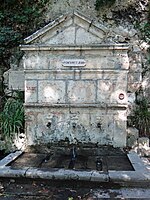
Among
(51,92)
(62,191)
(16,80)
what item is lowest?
(62,191)

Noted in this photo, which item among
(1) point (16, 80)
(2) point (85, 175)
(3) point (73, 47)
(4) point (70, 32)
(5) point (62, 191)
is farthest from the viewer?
(1) point (16, 80)

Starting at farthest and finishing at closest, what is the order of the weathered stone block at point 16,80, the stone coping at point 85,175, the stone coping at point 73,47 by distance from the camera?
the weathered stone block at point 16,80 → the stone coping at point 73,47 → the stone coping at point 85,175

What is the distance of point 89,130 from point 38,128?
1044mm

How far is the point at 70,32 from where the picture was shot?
218 inches

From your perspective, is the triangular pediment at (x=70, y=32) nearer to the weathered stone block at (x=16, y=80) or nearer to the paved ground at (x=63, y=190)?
the weathered stone block at (x=16, y=80)

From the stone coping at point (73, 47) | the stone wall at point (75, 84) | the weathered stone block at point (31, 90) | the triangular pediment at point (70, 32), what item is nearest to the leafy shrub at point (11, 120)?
the stone wall at point (75, 84)

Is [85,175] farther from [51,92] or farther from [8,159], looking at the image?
[51,92]

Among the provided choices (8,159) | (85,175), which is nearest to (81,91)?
(8,159)

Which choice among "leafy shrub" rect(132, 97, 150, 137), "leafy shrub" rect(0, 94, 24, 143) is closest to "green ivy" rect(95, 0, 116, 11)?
"leafy shrub" rect(132, 97, 150, 137)

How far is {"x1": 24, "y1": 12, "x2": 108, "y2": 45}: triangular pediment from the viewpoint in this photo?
548cm

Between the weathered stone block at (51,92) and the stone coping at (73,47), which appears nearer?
the stone coping at (73,47)

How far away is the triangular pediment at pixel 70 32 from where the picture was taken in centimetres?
548

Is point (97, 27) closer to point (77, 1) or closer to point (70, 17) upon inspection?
point (70, 17)

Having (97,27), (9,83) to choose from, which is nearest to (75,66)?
(97,27)
